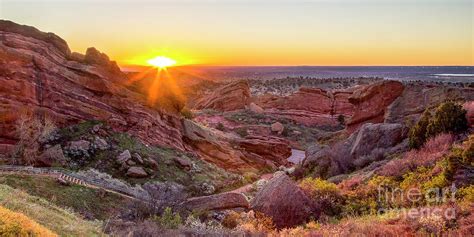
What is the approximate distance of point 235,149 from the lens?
38.2 meters

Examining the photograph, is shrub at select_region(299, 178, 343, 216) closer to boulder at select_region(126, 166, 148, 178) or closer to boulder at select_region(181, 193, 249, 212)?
boulder at select_region(181, 193, 249, 212)

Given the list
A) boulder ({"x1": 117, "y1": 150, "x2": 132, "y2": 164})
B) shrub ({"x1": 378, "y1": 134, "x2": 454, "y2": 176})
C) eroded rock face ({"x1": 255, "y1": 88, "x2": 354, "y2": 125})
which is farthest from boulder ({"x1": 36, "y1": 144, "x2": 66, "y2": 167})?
eroded rock face ({"x1": 255, "y1": 88, "x2": 354, "y2": 125})

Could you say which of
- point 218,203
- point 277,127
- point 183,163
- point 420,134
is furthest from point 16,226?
point 277,127

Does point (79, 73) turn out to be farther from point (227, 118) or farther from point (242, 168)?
point (227, 118)

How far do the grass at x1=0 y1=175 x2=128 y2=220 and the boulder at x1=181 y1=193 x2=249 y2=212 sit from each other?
3.13 meters

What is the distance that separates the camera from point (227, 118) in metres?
56.1

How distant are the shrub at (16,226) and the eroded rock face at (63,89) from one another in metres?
21.5

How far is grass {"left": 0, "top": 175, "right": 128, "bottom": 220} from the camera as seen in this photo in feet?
56.1

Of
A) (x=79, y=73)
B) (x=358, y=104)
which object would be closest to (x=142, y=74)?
(x=79, y=73)

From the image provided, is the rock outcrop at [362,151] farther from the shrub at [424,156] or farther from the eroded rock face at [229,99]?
the eroded rock face at [229,99]

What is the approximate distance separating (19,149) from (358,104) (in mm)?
25224

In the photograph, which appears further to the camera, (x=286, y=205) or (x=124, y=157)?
(x=124, y=157)

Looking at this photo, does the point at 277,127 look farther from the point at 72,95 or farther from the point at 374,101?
the point at 72,95

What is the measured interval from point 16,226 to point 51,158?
19.5m
